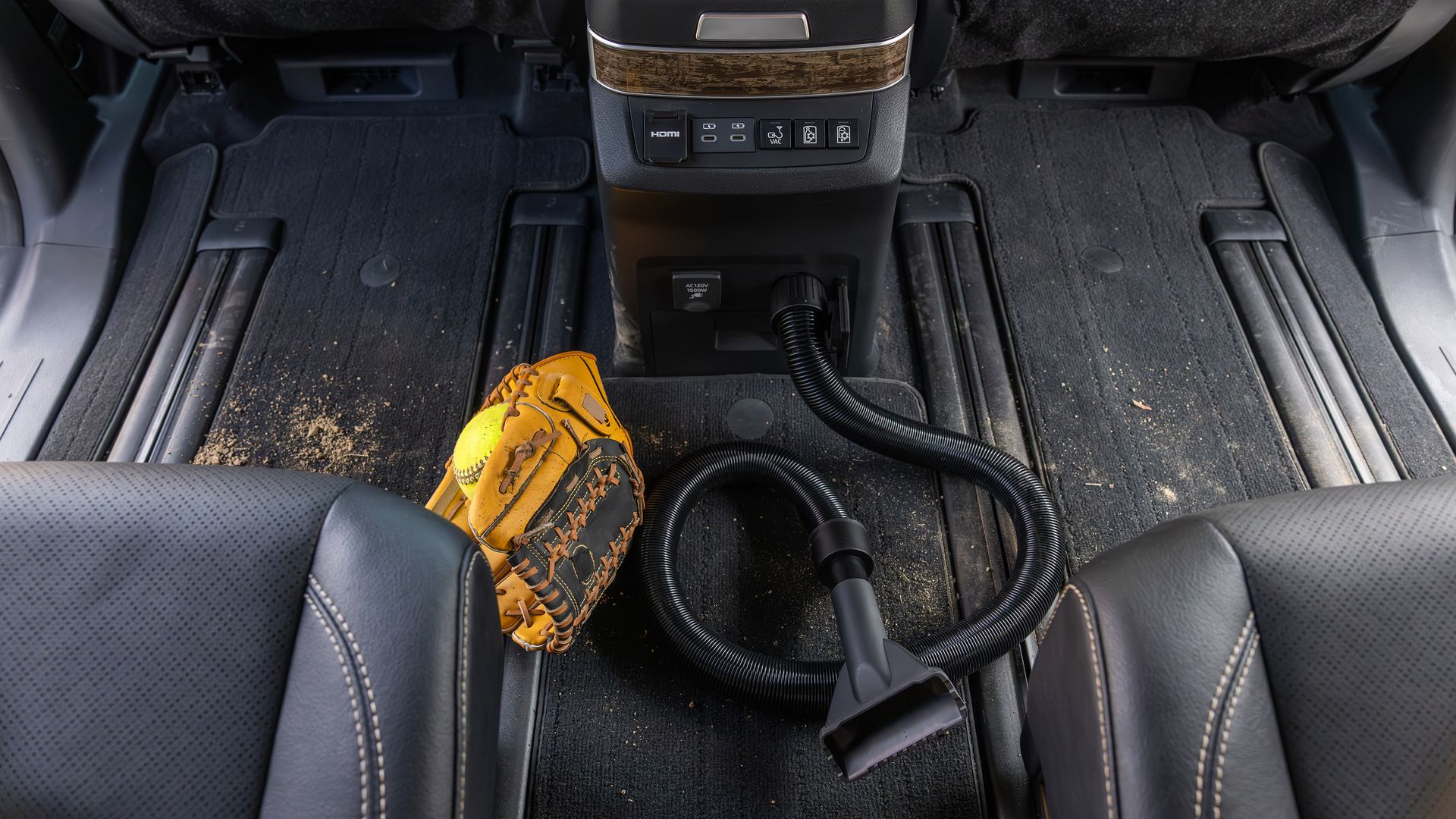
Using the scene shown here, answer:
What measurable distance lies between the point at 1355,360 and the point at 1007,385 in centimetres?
64

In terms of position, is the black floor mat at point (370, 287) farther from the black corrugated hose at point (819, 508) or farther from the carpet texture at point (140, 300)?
the black corrugated hose at point (819, 508)

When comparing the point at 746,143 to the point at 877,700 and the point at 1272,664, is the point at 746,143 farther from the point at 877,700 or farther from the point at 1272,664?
the point at 1272,664

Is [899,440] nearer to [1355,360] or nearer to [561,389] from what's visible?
[561,389]

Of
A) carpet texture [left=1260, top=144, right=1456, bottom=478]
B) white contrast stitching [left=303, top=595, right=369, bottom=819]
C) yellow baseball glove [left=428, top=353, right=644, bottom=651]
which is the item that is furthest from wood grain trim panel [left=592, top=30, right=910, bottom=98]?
carpet texture [left=1260, top=144, right=1456, bottom=478]

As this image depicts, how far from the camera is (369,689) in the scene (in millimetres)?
778

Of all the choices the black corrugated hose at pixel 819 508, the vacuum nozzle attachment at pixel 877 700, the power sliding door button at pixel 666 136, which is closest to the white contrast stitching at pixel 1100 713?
the vacuum nozzle attachment at pixel 877 700

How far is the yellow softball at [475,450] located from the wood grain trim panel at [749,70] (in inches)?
17.7

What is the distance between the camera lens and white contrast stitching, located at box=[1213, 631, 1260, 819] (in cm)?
73

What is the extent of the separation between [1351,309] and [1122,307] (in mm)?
431

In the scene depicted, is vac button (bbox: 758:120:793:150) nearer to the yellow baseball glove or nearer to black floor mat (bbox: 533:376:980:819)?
the yellow baseball glove

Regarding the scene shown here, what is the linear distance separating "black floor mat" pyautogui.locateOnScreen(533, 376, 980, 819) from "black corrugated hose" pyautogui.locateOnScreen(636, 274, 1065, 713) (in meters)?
0.06

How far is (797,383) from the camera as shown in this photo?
1408mm

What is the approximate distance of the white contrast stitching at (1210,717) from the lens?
728mm

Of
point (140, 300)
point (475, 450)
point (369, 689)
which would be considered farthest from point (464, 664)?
point (140, 300)
